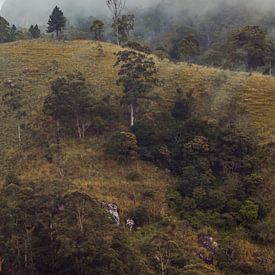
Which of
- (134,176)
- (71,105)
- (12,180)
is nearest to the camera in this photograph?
(12,180)

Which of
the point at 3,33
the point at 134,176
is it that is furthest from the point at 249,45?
the point at 3,33

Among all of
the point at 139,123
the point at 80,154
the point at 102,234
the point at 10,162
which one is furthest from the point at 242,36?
the point at 102,234

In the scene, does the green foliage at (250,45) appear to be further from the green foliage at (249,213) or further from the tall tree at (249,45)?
the green foliage at (249,213)

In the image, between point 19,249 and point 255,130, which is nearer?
point 19,249

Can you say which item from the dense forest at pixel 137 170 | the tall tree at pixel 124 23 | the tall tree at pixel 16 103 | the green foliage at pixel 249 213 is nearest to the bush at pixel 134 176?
the dense forest at pixel 137 170

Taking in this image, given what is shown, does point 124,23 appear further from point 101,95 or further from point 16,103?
point 16,103

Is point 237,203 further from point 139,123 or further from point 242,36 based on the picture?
point 242,36
